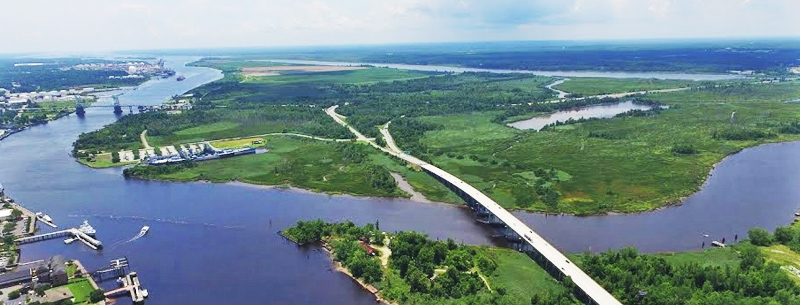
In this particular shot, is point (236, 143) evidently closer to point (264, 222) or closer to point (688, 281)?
point (264, 222)

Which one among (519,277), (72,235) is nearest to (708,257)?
(519,277)

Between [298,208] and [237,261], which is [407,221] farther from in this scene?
[237,261]

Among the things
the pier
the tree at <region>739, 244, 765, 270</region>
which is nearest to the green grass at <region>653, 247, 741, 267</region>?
the tree at <region>739, 244, 765, 270</region>

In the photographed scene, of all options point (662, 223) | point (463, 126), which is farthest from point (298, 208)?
point (463, 126)

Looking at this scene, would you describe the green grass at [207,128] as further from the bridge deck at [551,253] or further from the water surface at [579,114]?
the bridge deck at [551,253]

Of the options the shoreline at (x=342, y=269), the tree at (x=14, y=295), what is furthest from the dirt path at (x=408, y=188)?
the tree at (x=14, y=295)

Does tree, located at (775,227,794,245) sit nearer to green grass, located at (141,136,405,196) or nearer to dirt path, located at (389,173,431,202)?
dirt path, located at (389,173,431,202)
